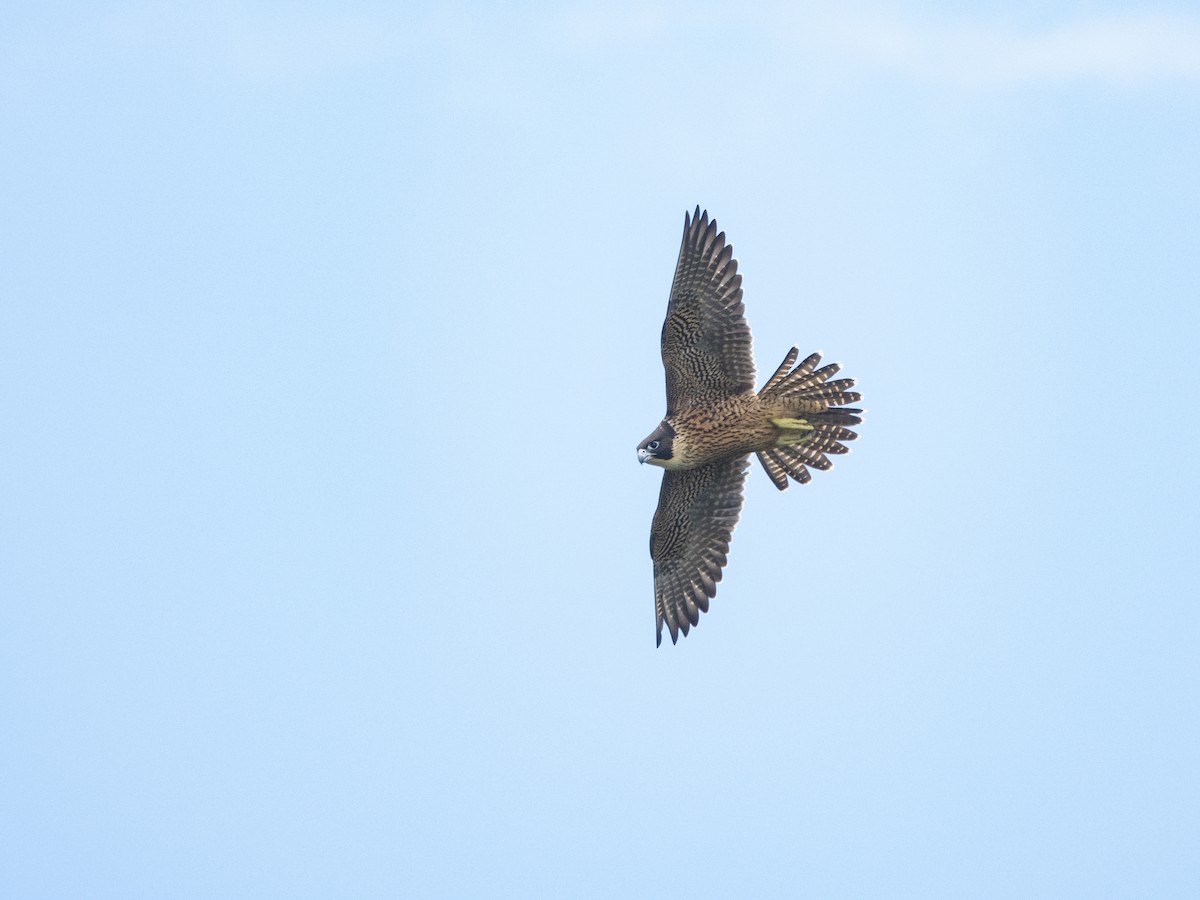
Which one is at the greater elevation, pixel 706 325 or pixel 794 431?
pixel 706 325

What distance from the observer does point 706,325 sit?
17938 millimetres

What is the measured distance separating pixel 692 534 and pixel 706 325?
235cm

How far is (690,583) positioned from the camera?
19172 millimetres

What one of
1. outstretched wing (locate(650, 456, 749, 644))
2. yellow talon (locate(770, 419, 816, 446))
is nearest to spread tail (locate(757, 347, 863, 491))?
yellow talon (locate(770, 419, 816, 446))

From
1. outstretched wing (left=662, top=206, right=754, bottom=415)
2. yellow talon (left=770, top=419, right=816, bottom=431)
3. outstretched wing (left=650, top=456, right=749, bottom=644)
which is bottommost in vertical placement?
outstretched wing (left=650, top=456, right=749, bottom=644)

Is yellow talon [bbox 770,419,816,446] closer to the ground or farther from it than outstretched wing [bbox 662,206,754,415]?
closer to the ground

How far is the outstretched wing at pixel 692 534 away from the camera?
1888 cm

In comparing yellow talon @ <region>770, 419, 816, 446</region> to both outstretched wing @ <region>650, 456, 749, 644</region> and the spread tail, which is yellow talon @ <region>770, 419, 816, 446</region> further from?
outstretched wing @ <region>650, 456, 749, 644</region>

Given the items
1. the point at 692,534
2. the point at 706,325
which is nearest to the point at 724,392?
the point at 706,325

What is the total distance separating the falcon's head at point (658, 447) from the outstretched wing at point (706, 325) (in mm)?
339

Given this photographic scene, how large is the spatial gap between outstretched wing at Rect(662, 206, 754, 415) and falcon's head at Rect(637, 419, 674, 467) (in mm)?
339

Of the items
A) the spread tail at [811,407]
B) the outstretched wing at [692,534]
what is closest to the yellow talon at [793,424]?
the spread tail at [811,407]

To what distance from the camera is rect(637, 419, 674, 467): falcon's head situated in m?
18.0

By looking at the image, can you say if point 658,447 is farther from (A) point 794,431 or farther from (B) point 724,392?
(A) point 794,431
